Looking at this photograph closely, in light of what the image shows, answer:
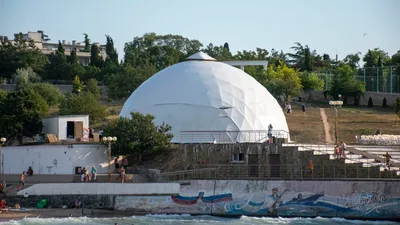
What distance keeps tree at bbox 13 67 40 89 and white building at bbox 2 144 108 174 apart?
134 feet

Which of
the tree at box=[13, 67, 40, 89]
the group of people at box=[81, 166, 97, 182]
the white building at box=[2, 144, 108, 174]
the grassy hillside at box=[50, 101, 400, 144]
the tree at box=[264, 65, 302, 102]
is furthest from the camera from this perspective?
the tree at box=[13, 67, 40, 89]

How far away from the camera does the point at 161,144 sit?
40969 mm

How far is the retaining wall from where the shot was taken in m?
36.3

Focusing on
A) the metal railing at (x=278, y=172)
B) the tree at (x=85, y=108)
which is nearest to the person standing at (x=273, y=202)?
the metal railing at (x=278, y=172)

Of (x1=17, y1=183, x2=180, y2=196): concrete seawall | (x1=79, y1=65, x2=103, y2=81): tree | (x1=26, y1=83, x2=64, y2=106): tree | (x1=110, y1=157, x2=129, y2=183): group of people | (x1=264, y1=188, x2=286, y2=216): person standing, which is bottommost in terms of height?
(x1=264, y1=188, x2=286, y2=216): person standing

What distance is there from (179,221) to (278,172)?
6446 millimetres

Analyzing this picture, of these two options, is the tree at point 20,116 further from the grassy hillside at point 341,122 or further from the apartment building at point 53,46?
the apartment building at point 53,46

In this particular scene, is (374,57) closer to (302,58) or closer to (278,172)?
(302,58)

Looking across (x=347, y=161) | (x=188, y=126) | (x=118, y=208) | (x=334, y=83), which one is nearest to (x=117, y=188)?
(x=118, y=208)

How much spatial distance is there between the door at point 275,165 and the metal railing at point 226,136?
3077 millimetres

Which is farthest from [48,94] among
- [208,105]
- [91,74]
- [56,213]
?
[56,213]

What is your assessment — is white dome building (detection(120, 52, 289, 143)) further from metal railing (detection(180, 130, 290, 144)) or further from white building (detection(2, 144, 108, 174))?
white building (detection(2, 144, 108, 174))

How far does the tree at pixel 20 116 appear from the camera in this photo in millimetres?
45062

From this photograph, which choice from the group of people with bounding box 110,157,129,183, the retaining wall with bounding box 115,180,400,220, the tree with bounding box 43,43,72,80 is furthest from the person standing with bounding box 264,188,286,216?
the tree with bounding box 43,43,72,80
